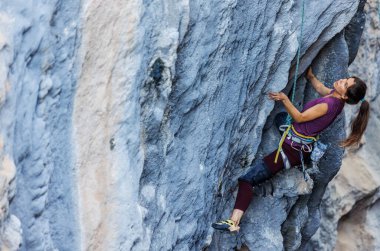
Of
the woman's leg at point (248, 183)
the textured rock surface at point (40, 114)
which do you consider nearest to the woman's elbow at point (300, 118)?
the woman's leg at point (248, 183)

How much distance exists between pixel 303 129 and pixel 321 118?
144 mm

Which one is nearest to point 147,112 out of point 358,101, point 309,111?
point 309,111

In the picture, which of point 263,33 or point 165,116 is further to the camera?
point 263,33

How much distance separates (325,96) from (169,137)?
40.8 inches

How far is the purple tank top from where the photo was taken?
4676 mm

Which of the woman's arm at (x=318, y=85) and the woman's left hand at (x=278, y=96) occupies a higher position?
the woman's left hand at (x=278, y=96)

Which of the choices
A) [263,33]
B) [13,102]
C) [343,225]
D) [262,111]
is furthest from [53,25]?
[343,225]

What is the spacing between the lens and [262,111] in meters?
5.08

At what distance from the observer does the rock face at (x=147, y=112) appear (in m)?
3.30

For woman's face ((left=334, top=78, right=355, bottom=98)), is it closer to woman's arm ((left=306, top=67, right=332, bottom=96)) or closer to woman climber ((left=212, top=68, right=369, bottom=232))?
woman climber ((left=212, top=68, right=369, bottom=232))

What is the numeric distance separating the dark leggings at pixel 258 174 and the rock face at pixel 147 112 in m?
0.12

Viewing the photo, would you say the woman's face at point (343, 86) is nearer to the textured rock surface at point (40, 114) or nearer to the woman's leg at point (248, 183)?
the woman's leg at point (248, 183)

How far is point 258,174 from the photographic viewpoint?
4.98 metres

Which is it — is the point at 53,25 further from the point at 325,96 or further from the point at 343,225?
the point at 343,225
